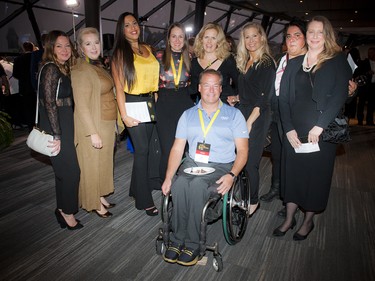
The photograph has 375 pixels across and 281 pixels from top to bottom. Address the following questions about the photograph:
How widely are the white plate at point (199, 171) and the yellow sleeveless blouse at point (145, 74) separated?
0.87m

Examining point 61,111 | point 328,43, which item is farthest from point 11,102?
point 328,43

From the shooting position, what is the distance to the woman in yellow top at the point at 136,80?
239 centimetres

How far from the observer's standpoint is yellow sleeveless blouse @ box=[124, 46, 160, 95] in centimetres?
246

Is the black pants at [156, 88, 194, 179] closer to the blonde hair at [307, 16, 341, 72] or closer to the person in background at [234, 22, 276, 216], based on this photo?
the person in background at [234, 22, 276, 216]

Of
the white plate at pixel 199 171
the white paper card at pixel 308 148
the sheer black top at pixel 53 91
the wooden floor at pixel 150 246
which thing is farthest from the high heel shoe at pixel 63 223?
the white paper card at pixel 308 148

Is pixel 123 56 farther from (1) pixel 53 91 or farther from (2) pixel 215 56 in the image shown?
(2) pixel 215 56

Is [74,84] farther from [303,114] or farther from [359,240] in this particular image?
[359,240]

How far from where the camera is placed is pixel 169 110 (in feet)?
8.91

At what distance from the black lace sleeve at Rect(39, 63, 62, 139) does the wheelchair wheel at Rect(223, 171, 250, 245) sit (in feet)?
4.62

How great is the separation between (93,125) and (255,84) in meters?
1.37

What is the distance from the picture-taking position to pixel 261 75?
7.73ft

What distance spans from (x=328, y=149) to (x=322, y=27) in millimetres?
864

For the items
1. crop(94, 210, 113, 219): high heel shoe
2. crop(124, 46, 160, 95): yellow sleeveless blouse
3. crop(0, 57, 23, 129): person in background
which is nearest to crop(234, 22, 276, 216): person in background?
crop(124, 46, 160, 95): yellow sleeveless blouse

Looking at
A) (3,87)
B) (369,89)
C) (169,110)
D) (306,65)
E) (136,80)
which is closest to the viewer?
(306,65)
